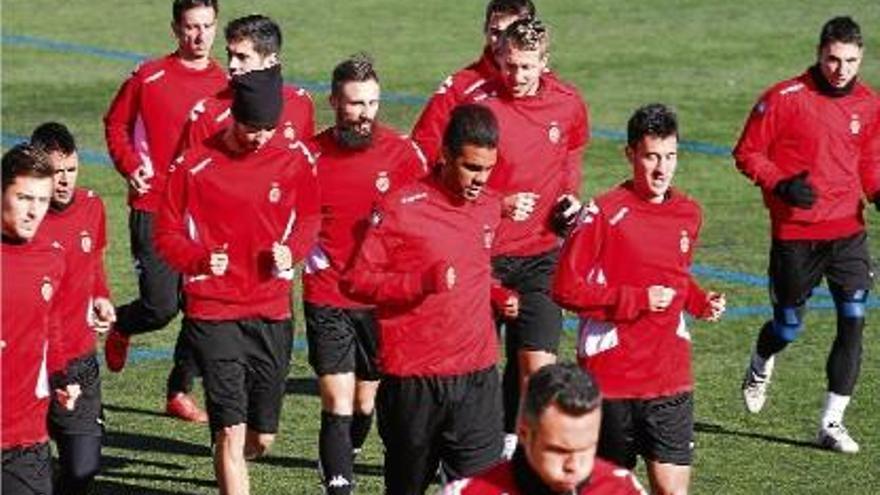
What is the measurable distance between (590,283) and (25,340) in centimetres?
271

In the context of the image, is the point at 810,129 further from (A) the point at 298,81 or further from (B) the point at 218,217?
(A) the point at 298,81

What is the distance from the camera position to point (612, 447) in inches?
471

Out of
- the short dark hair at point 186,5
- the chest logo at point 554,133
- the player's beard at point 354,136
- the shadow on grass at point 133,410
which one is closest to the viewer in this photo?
the player's beard at point 354,136

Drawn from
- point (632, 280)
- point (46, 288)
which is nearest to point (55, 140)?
point (46, 288)

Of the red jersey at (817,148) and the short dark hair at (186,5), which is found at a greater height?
the short dark hair at (186,5)

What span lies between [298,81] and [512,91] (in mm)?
14083

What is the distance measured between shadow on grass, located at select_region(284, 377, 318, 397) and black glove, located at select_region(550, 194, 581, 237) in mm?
2708

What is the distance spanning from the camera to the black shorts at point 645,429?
39.3ft

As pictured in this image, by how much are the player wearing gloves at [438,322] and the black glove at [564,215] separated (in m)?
2.05

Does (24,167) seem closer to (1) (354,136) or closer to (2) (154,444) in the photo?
(1) (354,136)

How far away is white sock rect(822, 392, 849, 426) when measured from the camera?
14883mm

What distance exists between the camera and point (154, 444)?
49.5 feet

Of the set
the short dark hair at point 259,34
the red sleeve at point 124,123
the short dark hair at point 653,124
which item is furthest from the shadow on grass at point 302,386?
the short dark hair at point 653,124

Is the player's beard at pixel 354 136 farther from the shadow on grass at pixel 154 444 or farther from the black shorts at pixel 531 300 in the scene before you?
the shadow on grass at pixel 154 444
